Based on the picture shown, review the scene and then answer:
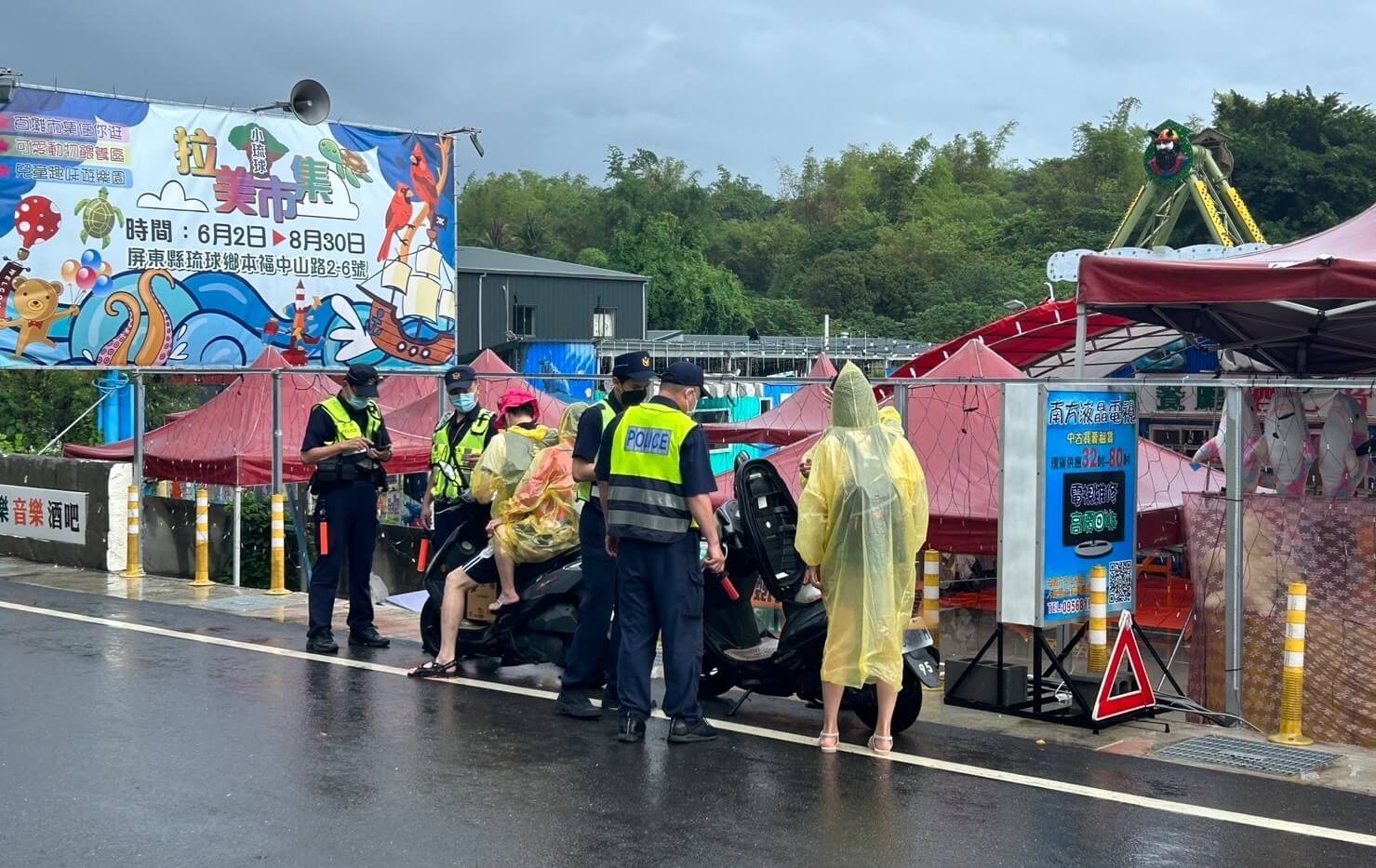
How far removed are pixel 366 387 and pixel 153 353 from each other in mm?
18955

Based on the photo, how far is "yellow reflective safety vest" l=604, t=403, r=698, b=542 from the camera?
738 cm

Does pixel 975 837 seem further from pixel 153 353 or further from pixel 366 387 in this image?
pixel 153 353

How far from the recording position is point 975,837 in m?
5.91

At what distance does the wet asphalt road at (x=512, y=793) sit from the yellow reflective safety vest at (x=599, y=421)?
1189mm

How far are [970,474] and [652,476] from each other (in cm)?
658

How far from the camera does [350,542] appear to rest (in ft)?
33.4

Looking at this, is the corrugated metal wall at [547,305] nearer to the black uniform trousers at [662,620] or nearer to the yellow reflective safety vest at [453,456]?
the yellow reflective safety vest at [453,456]

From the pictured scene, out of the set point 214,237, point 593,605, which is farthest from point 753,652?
point 214,237

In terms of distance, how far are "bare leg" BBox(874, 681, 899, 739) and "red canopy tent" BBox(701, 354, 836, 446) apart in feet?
43.1

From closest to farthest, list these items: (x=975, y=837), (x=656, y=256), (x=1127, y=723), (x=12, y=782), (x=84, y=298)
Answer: (x=975, y=837) → (x=12, y=782) → (x=1127, y=723) → (x=84, y=298) → (x=656, y=256)

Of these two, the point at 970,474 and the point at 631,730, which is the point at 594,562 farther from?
the point at 970,474

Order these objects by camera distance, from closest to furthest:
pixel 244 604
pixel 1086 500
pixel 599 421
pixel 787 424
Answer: pixel 599 421 < pixel 1086 500 < pixel 244 604 < pixel 787 424

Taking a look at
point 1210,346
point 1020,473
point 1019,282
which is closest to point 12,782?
point 1020,473

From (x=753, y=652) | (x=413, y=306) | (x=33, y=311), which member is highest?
(x=413, y=306)
